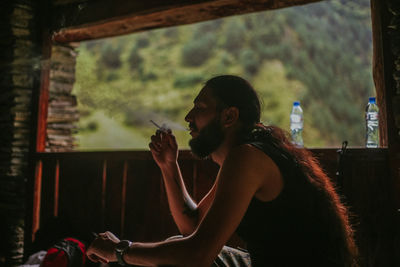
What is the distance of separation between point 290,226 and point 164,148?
45.9 inches

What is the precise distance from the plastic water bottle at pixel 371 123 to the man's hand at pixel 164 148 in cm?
184

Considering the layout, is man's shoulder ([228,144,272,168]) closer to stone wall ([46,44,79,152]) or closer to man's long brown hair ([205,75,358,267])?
man's long brown hair ([205,75,358,267])

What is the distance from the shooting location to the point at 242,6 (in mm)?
3707

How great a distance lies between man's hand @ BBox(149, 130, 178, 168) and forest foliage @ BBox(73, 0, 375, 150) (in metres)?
12.2

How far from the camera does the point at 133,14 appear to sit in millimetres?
4078

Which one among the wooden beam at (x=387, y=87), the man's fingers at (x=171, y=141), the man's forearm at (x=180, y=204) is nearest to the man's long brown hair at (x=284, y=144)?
the man's fingers at (x=171, y=141)

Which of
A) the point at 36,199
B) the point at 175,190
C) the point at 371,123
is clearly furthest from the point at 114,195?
the point at 371,123

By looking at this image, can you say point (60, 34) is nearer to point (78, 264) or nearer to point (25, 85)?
point (25, 85)

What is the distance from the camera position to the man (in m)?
1.70

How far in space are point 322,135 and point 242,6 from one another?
12.2 metres

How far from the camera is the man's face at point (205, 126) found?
7.20 ft

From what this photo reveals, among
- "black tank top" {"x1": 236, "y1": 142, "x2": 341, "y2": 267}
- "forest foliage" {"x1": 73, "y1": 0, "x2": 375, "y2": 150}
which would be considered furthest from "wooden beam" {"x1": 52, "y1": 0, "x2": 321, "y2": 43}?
"forest foliage" {"x1": 73, "y1": 0, "x2": 375, "y2": 150}

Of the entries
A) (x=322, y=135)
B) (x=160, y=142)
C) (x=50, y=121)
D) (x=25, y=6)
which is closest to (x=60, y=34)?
(x=25, y=6)

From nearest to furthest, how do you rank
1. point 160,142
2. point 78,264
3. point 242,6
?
point 160,142, point 78,264, point 242,6
